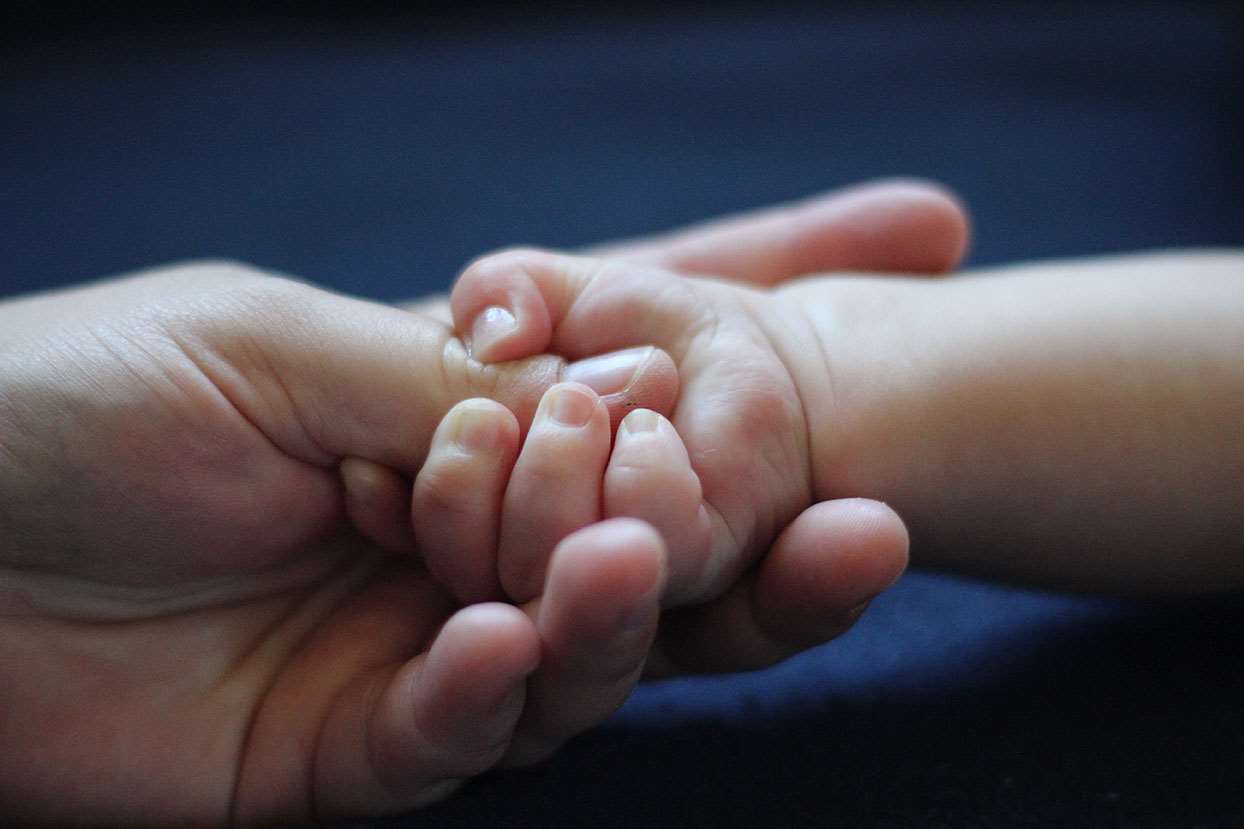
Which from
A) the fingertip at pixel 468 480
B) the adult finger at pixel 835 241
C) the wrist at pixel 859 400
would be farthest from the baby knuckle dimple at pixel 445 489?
the adult finger at pixel 835 241

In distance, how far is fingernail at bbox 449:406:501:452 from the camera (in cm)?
58

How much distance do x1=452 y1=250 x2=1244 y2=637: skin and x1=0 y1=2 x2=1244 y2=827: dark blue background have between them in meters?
0.08

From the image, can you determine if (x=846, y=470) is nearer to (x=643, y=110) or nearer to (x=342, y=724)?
(x=342, y=724)

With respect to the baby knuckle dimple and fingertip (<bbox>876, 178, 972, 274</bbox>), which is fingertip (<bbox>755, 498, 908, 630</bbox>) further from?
fingertip (<bbox>876, 178, 972, 274</bbox>)

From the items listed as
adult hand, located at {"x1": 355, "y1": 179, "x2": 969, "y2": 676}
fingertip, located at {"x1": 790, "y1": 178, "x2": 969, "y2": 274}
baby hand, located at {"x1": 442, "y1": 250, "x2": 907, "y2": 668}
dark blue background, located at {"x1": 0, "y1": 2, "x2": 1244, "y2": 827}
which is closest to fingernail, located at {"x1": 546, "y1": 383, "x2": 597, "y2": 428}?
baby hand, located at {"x1": 442, "y1": 250, "x2": 907, "y2": 668}

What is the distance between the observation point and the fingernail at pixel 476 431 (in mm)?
584

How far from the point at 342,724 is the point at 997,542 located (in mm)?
422

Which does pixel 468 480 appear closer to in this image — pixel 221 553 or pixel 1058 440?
pixel 221 553

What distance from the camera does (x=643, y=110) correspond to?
5.23 feet

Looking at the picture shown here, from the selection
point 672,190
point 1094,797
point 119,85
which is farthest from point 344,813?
point 119,85

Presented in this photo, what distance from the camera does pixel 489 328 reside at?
2.14 feet

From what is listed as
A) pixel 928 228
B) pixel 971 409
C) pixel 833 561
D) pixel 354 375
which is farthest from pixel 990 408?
pixel 354 375

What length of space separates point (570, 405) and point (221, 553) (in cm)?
23

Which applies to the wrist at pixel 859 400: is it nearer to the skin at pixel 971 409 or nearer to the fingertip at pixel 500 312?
the skin at pixel 971 409
